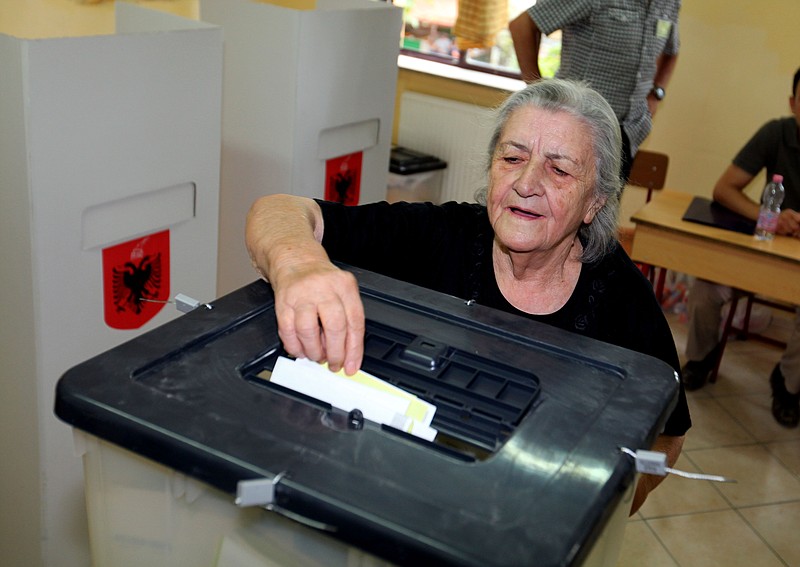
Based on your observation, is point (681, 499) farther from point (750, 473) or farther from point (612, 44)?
point (612, 44)

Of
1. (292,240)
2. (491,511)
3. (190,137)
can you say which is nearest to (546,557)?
(491,511)

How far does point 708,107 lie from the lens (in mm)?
4035

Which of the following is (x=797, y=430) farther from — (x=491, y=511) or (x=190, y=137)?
(x=491, y=511)

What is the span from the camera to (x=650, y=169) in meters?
3.80

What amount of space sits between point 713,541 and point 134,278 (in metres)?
1.86

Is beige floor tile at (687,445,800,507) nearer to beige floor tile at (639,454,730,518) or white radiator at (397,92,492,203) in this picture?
beige floor tile at (639,454,730,518)

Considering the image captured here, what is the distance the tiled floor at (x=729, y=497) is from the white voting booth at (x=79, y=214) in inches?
60.3

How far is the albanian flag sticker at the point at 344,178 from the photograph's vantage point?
2676 mm

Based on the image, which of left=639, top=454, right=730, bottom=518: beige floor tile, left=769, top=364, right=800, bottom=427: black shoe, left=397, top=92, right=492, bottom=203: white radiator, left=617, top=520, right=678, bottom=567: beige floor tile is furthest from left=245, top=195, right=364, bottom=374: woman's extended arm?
left=397, top=92, right=492, bottom=203: white radiator

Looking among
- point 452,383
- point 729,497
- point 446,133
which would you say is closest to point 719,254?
point 729,497

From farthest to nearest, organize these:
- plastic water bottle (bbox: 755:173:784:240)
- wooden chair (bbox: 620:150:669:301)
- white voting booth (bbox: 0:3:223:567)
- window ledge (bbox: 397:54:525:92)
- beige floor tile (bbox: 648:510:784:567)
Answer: window ledge (bbox: 397:54:525:92), wooden chair (bbox: 620:150:669:301), plastic water bottle (bbox: 755:173:784:240), beige floor tile (bbox: 648:510:784:567), white voting booth (bbox: 0:3:223:567)

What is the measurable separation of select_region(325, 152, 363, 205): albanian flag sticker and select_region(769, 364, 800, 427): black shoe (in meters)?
1.83

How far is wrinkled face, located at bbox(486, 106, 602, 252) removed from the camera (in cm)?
146

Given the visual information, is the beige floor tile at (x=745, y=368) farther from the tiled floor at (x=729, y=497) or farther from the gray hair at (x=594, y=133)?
the gray hair at (x=594, y=133)
